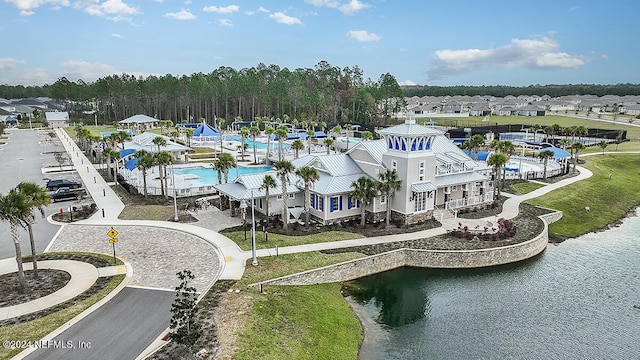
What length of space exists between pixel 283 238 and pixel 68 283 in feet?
46.0

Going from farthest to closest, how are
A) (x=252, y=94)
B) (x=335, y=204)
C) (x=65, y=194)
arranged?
(x=252, y=94) < (x=65, y=194) < (x=335, y=204)

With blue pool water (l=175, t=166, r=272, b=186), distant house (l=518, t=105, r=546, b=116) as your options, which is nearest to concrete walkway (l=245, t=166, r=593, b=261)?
blue pool water (l=175, t=166, r=272, b=186)

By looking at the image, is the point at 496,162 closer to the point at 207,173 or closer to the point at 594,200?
the point at 594,200

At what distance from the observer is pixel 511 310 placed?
25734 millimetres

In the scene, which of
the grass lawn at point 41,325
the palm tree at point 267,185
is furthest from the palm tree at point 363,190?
the grass lawn at point 41,325

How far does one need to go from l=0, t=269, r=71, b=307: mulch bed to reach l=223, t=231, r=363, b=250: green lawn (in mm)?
10842

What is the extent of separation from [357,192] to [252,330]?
1702 cm

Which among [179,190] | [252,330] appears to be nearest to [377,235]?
[252,330]

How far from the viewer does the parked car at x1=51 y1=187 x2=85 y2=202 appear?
4312cm

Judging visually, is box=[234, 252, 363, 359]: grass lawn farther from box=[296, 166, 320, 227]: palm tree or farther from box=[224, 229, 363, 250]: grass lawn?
box=[296, 166, 320, 227]: palm tree

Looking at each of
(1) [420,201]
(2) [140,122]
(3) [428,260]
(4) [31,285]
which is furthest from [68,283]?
(2) [140,122]

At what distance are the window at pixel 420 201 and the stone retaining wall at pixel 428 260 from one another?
6.54 metres

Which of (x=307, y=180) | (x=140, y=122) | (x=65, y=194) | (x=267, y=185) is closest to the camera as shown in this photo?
(x=307, y=180)

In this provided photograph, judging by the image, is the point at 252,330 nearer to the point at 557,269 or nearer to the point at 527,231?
the point at 557,269
